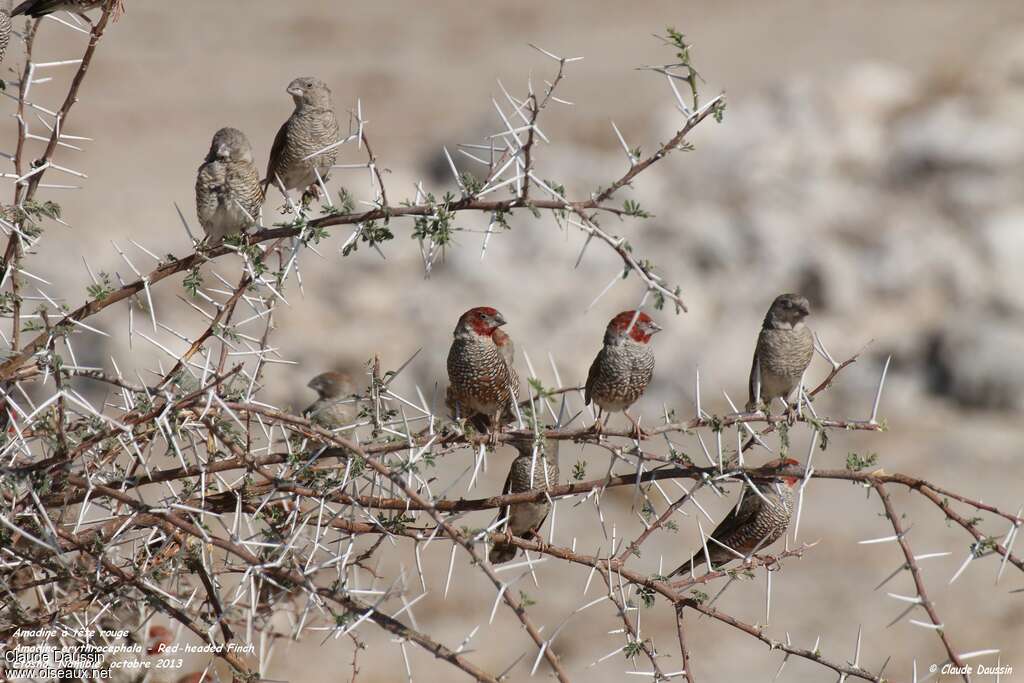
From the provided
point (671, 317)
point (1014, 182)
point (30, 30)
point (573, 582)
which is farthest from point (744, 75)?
point (30, 30)

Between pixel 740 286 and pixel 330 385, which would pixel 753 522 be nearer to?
pixel 330 385

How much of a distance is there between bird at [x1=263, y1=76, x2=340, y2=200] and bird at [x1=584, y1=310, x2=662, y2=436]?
143 centimetres

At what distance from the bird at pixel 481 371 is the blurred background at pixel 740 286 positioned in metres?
3.00

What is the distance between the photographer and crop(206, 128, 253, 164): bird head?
4828 millimetres

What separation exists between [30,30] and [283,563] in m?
1.99

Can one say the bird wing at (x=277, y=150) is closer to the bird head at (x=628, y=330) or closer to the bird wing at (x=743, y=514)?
the bird head at (x=628, y=330)

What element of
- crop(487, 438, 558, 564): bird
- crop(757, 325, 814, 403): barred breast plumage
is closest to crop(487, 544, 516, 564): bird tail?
crop(487, 438, 558, 564): bird

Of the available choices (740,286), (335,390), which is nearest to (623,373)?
(335,390)

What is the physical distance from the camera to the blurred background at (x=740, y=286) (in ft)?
31.6

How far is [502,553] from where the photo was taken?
5.69m

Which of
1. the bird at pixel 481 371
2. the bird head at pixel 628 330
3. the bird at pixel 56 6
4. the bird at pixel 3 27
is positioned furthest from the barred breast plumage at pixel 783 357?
the bird at pixel 3 27

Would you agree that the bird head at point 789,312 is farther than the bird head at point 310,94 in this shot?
Yes

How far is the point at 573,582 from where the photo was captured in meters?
10.2

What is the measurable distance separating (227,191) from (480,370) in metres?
1.27
